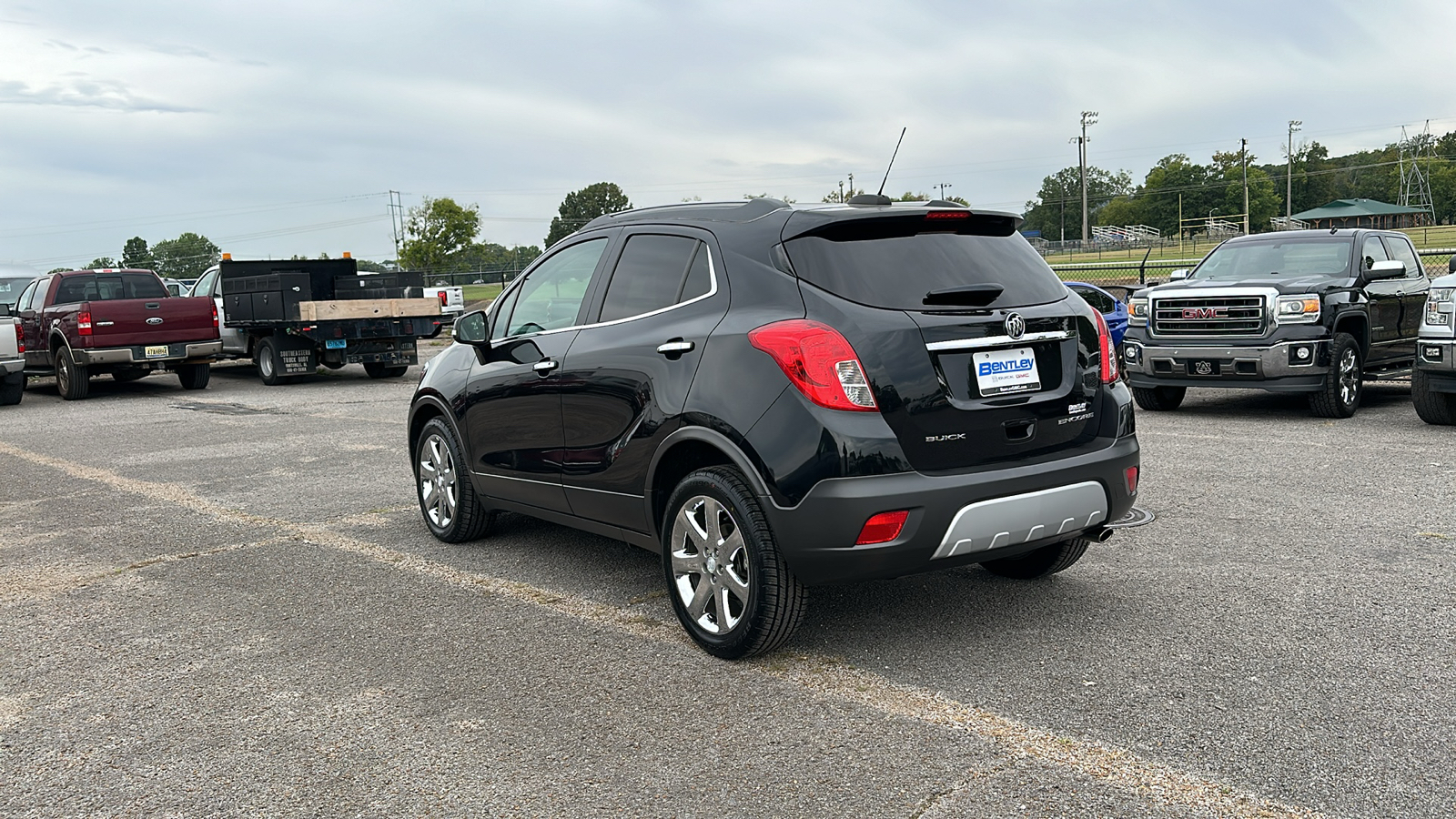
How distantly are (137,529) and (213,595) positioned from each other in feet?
6.68

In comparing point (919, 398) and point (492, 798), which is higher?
point (919, 398)

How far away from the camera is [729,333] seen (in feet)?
14.6

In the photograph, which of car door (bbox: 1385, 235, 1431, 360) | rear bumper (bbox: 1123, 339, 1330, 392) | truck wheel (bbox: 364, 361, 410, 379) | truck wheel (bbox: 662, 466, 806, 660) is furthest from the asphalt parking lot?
truck wheel (bbox: 364, 361, 410, 379)

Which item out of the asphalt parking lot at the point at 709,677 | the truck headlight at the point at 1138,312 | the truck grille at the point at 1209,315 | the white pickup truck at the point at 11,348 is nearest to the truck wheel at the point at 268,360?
the white pickup truck at the point at 11,348

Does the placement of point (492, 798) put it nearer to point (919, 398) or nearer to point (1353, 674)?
point (919, 398)

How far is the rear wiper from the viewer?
4.40 metres

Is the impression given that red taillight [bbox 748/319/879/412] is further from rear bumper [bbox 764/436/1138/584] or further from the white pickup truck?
the white pickup truck

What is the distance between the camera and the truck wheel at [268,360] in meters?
18.7

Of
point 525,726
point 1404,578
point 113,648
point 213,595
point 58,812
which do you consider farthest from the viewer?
point 213,595

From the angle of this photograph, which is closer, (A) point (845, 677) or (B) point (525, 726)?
(B) point (525, 726)

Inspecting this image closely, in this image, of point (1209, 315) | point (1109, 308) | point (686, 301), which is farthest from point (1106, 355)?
point (1109, 308)

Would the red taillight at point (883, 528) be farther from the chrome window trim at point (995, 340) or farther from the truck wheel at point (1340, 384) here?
the truck wheel at point (1340, 384)

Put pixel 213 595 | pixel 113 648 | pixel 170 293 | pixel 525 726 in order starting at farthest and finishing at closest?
pixel 170 293
pixel 213 595
pixel 113 648
pixel 525 726

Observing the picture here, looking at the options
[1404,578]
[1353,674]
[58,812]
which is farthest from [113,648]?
[1404,578]
